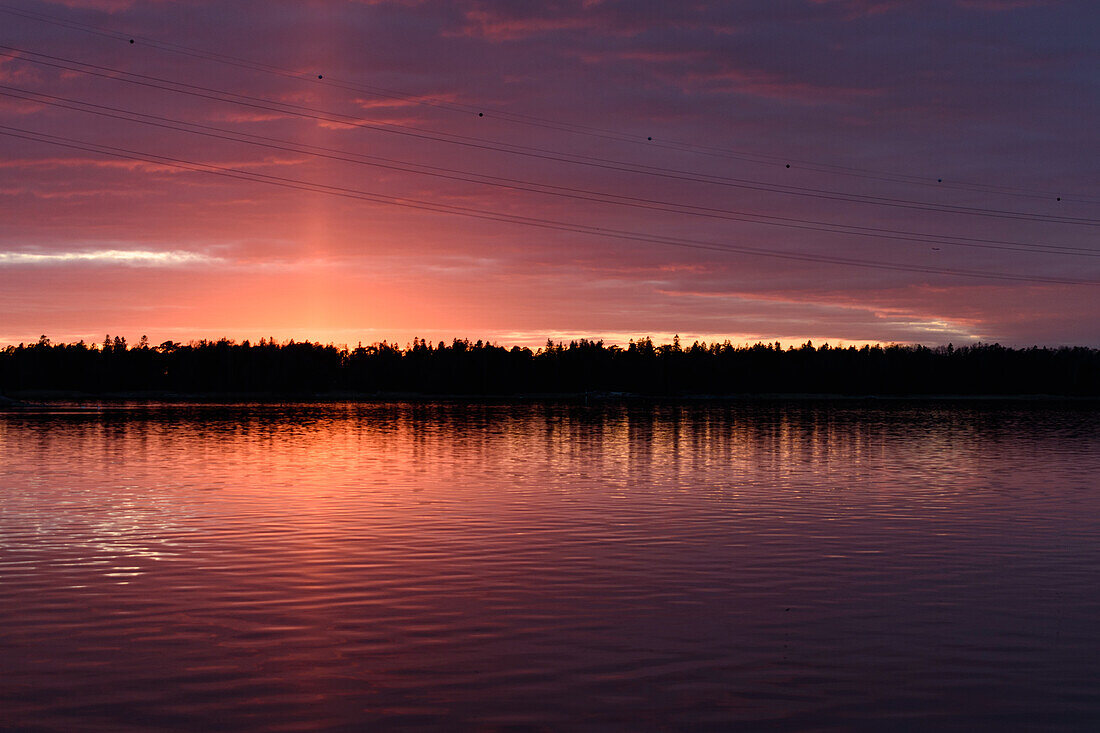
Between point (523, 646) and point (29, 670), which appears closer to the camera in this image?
point (29, 670)

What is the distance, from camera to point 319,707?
1477 centimetres

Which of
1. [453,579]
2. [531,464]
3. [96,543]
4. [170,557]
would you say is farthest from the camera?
[531,464]

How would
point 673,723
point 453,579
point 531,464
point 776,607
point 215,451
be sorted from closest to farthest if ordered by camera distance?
point 673,723, point 776,607, point 453,579, point 531,464, point 215,451

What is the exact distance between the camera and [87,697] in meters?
15.1

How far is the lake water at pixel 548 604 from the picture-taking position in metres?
14.9

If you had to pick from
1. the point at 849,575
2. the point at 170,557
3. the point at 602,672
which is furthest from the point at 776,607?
the point at 170,557

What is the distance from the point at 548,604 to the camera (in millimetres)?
21719

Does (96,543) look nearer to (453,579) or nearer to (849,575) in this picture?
(453,579)

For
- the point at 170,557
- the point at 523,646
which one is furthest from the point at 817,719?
the point at 170,557

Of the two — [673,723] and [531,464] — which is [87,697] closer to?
[673,723]

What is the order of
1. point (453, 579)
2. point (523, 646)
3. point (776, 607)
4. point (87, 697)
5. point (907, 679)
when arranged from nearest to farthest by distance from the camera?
point (87, 697) → point (907, 679) → point (523, 646) → point (776, 607) → point (453, 579)

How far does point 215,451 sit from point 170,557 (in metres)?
45.4

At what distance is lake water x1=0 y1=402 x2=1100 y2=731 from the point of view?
1494 centimetres

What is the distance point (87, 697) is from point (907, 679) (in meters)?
12.4
